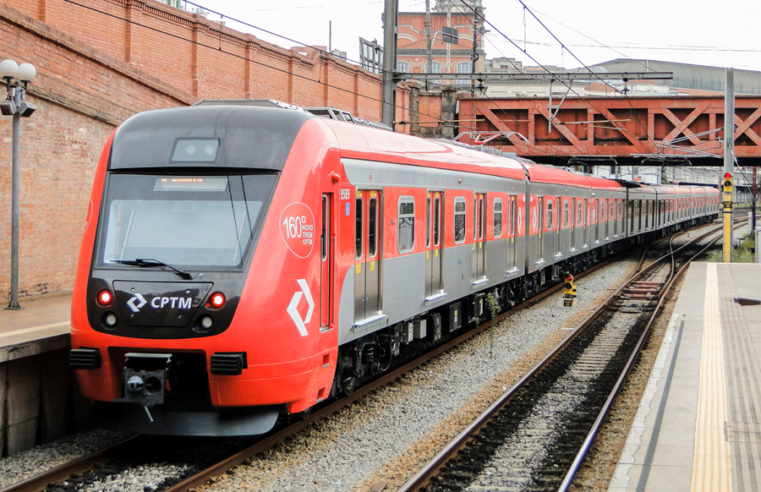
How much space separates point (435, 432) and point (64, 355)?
12.8ft

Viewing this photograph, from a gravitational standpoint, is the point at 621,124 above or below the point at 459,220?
above

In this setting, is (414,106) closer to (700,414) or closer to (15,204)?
(15,204)

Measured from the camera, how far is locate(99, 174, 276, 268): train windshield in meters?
7.30

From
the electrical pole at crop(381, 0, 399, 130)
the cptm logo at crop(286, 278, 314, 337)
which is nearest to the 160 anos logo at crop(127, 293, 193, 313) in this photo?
the cptm logo at crop(286, 278, 314, 337)

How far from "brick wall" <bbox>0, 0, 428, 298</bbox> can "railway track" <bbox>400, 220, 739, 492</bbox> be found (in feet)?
24.8

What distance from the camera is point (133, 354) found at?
7129 mm

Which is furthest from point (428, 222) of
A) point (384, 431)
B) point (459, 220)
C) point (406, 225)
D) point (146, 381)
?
point (146, 381)

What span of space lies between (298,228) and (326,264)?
72cm

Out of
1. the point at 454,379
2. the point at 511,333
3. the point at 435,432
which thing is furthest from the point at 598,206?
the point at 435,432

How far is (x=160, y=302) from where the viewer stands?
7.12 metres

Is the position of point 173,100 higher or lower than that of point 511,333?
higher

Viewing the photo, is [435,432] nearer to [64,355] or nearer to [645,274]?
[64,355]

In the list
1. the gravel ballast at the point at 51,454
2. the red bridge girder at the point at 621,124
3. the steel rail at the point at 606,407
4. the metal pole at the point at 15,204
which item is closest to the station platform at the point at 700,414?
the steel rail at the point at 606,407

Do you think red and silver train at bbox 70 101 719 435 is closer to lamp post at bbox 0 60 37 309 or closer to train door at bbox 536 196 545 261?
lamp post at bbox 0 60 37 309
